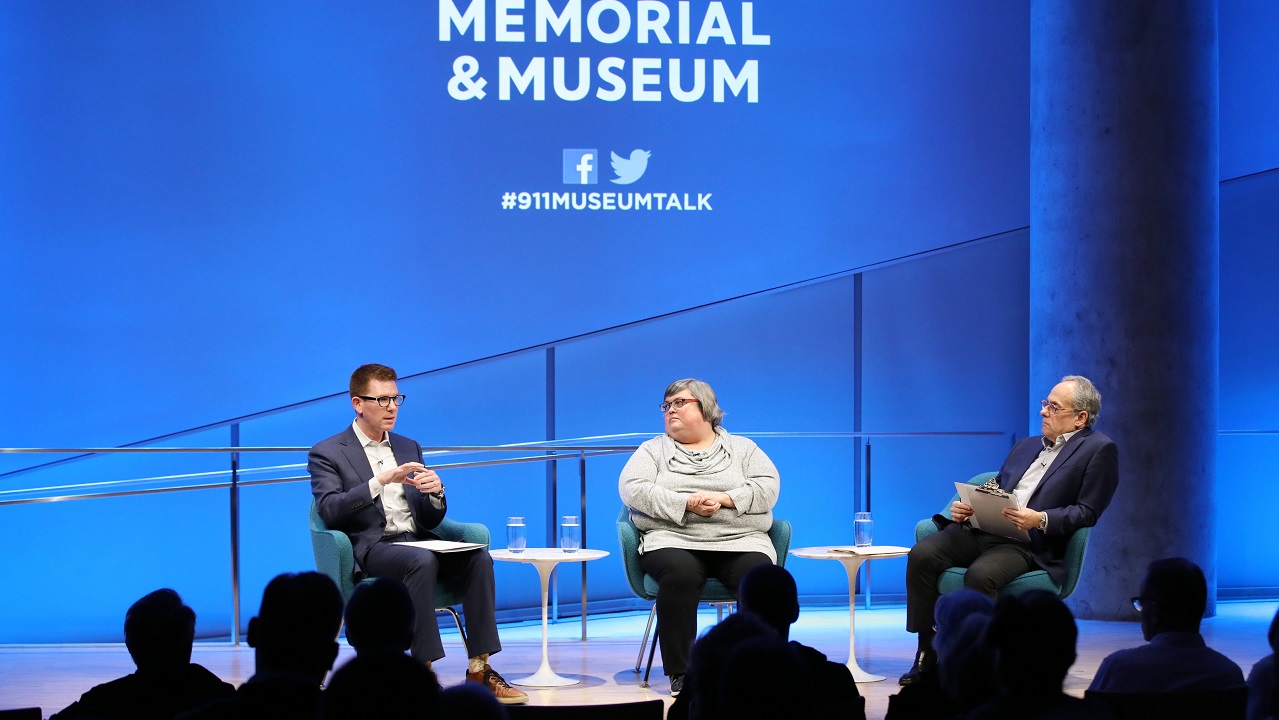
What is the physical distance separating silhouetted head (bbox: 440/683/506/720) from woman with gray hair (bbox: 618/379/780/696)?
2.66m

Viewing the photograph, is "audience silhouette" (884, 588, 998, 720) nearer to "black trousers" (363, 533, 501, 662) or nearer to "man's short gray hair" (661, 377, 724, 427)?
"black trousers" (363, 533, 501, 662)

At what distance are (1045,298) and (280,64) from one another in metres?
3.99

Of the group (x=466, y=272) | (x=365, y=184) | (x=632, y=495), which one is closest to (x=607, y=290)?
(x=466, y=272)

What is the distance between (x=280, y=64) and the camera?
20.1ft

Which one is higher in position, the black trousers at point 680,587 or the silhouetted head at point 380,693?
the silhouetted head at point 380,693

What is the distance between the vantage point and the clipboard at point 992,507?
14.3 ft

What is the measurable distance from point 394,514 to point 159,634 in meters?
2.38

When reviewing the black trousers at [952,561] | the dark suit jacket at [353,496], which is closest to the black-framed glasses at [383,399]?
the dark suit jacket at [353,496]

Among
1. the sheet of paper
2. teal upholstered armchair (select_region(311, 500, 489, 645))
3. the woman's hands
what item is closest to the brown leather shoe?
teal upholstered armchair (select_region(311, 500, 489, 645))

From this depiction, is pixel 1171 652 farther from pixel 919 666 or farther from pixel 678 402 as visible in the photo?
pixel 678 402

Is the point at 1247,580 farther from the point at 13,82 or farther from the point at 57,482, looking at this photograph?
the point at 13,82

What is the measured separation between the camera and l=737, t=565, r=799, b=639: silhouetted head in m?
2.71

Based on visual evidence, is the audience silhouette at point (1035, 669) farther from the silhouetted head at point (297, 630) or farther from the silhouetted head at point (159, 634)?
the silhouetted head at point (159, 634)

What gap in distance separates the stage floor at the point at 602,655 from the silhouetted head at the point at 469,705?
2.47 metres
